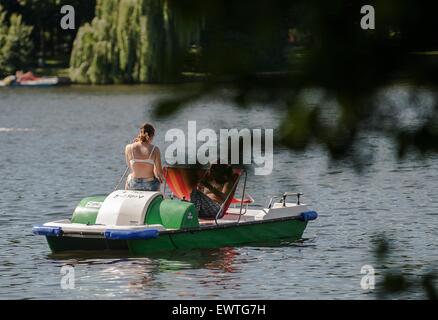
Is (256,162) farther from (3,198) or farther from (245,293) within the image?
(3,198)

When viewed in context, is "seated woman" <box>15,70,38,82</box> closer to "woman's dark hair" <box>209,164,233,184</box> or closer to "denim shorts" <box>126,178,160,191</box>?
"denim shorts" <box>126,178,160,191</box>

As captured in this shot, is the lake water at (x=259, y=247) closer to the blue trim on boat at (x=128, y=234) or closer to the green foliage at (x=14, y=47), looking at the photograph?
the blue trim on boat at (x=128, y=234)

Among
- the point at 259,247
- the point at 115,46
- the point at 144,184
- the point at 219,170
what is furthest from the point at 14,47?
the point at 219,170

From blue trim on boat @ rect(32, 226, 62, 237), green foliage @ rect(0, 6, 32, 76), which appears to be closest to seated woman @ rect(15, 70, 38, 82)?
green foliage @ rect(0, 6, 32, 76)

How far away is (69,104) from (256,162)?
5509 cm

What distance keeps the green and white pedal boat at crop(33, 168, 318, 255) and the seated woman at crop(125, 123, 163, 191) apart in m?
0.17

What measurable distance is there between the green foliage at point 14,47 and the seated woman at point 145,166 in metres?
65.0

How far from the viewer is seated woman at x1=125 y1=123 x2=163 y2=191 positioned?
1519 centimetres

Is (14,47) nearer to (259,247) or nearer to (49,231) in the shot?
(259,247)

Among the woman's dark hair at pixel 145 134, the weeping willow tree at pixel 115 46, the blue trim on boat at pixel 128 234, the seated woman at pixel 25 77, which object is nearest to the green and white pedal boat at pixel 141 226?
the blue trim on boat at pixel 128 234

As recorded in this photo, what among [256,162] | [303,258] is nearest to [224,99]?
[256,162]

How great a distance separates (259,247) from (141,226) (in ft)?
7.54

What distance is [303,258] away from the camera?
1633cm

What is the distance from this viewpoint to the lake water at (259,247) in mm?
3301
